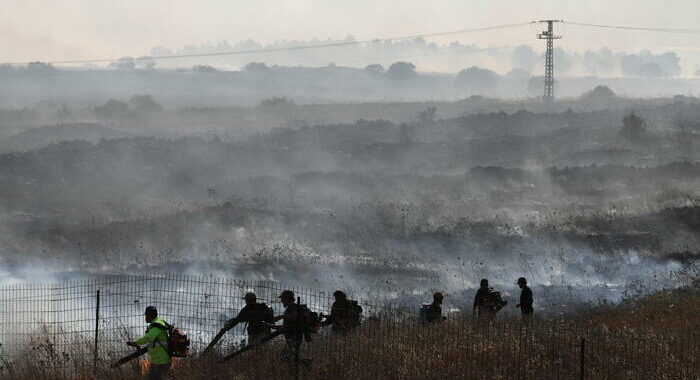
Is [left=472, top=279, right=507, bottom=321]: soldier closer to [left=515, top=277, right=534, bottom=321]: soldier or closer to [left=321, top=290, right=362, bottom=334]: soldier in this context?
[left=515, top=277, right=534, bottom=321]: soldier

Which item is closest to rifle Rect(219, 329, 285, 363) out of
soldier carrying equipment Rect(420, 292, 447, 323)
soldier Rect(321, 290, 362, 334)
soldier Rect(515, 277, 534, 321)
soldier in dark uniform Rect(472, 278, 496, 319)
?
soldier Rect(321, 290, 362, 334)

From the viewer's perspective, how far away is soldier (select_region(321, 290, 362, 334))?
16578 mm

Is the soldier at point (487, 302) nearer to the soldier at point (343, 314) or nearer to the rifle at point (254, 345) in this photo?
the soldier at point (343, 314)

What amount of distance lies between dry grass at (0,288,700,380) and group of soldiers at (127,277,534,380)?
0.31m

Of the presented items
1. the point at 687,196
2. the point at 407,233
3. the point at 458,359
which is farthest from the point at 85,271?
the point at 687,196

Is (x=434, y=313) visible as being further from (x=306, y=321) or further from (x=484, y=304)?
(x=306, y=321)

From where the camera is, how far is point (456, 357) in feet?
52.0

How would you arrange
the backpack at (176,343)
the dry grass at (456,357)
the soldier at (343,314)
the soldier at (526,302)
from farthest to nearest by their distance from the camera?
the soldier at (526,302)
the soldier at (343,314)
the dry grass at (456,357)
the backpack at (176,343)

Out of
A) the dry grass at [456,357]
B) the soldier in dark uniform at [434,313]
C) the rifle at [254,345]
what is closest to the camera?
the rifle at [254,345]

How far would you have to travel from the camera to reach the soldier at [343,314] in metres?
16.6

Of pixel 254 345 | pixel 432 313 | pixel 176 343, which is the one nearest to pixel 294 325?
pixel 254 345

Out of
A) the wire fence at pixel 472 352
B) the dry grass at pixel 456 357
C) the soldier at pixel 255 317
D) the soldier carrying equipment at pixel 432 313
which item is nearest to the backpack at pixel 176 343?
the dry grass at pixel 456 357

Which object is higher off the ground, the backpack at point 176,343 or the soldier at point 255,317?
the soldier at point 255,317

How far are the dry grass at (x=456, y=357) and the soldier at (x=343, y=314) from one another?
208 millimetres
